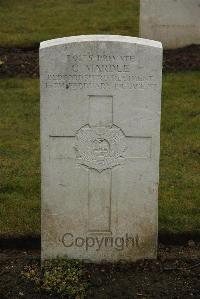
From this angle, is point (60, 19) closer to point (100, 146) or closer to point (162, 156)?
point (162, 156)

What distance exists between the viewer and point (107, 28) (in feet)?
45.9

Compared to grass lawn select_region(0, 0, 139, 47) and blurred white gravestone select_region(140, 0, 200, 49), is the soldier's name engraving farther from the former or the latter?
grass lawn select_region(0, 0, 139, 47)

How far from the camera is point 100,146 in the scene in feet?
17.3

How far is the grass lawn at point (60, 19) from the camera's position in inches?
527

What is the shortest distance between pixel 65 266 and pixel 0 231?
91 cm

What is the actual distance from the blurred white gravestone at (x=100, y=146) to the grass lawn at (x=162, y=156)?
694mm

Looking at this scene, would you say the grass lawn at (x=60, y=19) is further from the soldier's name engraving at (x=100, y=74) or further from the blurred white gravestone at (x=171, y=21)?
the soldier's name engraving at (x=100, y=74)

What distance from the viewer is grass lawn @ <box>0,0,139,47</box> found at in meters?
13.4

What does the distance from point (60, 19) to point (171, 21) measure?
135 inches

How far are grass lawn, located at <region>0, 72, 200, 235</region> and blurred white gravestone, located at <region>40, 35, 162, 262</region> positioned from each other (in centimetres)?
69

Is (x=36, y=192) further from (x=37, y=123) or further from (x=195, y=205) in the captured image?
(x=37, y=123)

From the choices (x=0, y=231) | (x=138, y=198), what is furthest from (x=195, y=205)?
(x=0, y=231)

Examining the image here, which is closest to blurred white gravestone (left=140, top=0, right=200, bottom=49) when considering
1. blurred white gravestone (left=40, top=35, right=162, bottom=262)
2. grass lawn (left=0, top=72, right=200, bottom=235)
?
grass lawn (left=0, top=72, right=200, bottom=235)

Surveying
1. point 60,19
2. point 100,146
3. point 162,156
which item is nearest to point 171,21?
point 60,19
